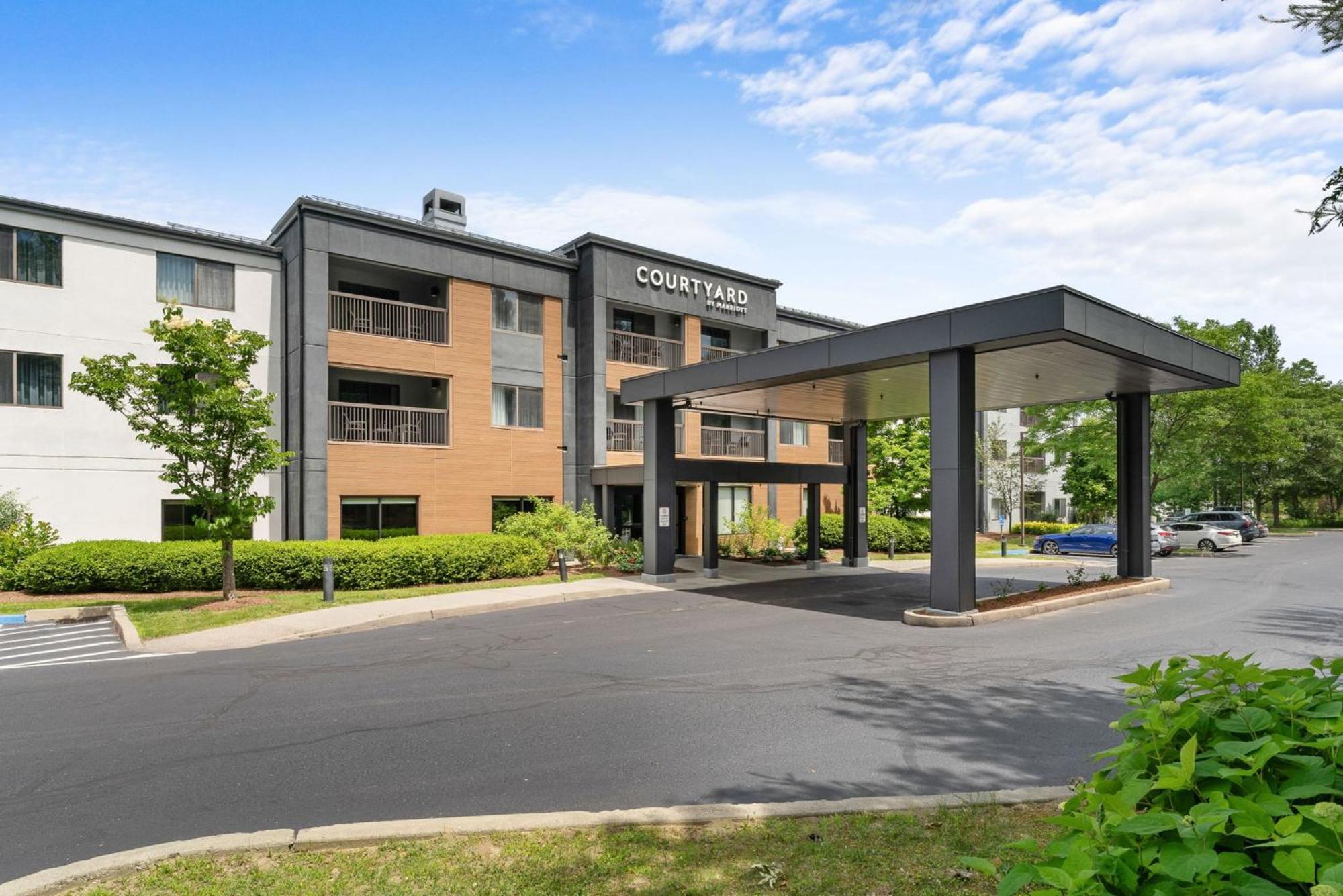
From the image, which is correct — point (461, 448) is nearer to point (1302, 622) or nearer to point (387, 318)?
point (387, 318)

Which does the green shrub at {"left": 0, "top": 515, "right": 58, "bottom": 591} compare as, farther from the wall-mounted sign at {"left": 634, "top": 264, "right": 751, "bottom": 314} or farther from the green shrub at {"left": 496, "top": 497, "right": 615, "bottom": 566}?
the wall-mounted sign at {"left": 634, "top": 264, "right": 751, "bottom": 314}

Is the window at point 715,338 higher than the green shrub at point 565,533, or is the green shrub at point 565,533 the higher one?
the window at point 715,338

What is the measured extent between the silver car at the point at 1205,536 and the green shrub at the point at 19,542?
42.6 m

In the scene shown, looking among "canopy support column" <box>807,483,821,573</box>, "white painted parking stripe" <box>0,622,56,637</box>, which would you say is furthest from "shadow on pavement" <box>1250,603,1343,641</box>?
"white painted parking stripe" <box>0,622,56,637</box>

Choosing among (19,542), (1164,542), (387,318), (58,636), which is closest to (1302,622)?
(1164,542)

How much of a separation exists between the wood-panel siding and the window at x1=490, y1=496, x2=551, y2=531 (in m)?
0.26

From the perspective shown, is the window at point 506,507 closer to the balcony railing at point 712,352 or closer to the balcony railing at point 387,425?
the balcony railing at point 387,425

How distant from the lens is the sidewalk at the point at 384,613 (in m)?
13.5

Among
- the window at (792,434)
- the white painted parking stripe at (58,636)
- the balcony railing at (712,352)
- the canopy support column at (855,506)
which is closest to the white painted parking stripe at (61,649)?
the white painted parking stripe at (58,636)

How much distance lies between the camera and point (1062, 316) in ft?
42.6

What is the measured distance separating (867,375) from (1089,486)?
38.7 m

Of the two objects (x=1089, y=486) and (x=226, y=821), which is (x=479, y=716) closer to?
(x=226, y=821)

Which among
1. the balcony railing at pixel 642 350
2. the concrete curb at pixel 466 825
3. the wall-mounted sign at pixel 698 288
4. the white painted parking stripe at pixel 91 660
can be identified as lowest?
the white painted parking stripe at pixel 91 660

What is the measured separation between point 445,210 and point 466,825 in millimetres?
28619
